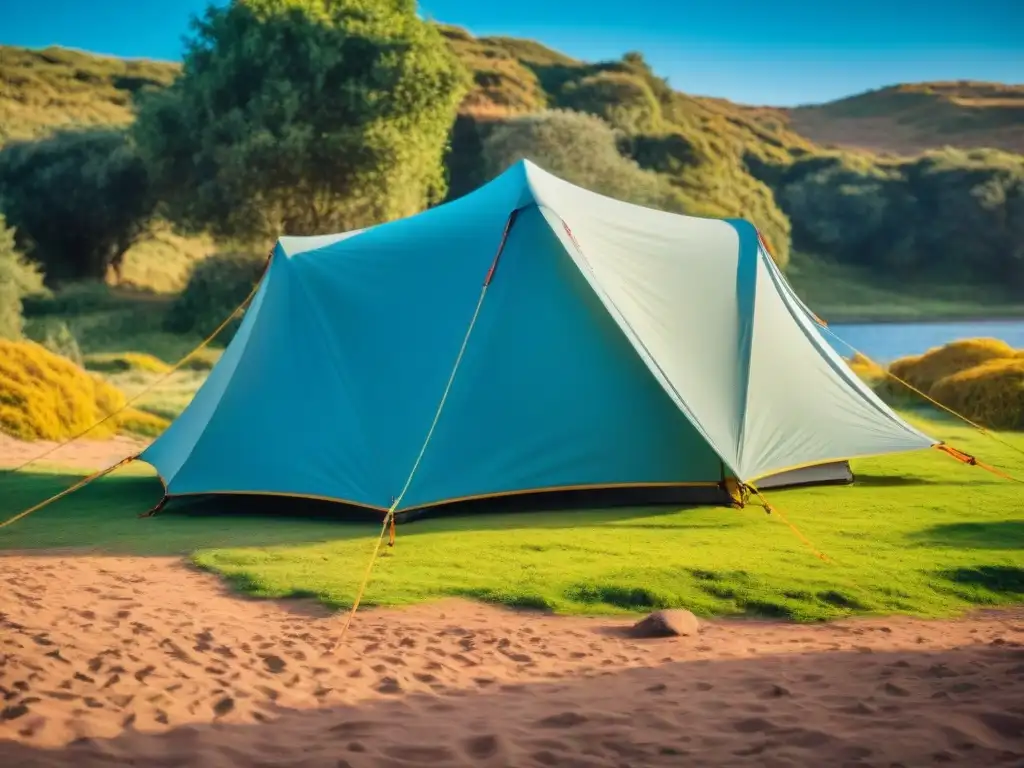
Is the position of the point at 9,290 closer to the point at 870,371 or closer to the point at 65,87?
the point at 870,371

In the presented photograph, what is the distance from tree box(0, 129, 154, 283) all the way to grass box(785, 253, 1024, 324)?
24855 mm

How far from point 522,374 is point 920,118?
214 ft

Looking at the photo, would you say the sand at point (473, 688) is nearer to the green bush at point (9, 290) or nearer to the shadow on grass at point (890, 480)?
the shadow on grass at point (890, 480)

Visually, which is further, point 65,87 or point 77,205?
point 65,87

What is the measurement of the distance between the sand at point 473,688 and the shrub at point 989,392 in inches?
335

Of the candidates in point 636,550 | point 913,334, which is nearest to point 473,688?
point 636,550

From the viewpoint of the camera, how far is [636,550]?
278 inches

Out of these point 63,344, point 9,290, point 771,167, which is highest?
point 771,167

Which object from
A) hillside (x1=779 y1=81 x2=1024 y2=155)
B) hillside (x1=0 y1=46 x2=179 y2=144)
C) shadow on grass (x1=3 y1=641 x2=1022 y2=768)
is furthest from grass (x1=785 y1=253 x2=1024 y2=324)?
shadow on grass (x1=3 y1=641 x2=1022 y2=768)

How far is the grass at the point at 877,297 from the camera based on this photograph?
42.5 meters

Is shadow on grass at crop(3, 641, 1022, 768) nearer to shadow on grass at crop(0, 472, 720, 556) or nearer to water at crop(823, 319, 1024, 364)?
shadow on grass at crop(0, 472, 720, 556)

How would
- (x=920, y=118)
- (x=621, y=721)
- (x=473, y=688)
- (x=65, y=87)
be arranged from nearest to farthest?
1. (x=621, y=721)
2. (x=473, y=688)
3. (x=65, y=87)
4. (x=920, y=118)

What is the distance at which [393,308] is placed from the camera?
8.55m

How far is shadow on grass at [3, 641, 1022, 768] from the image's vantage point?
3.67 metres
